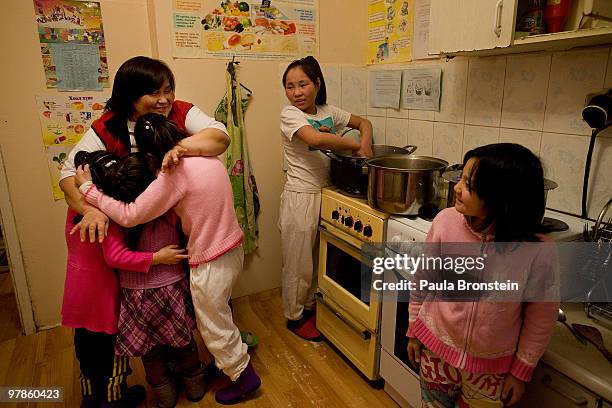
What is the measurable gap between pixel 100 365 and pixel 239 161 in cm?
116

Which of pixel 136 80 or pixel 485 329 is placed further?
pixel 136 80

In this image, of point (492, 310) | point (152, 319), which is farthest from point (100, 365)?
point (492, 310)

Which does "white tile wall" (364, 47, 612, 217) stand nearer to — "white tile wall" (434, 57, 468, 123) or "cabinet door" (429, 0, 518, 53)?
"white tile wall" (434, 57, 468, 123)

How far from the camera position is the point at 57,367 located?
185 cm

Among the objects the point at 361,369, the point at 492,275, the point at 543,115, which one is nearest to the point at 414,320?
the point at 492,275

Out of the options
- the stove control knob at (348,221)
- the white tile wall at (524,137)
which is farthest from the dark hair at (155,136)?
the white tile wall at (524,137)

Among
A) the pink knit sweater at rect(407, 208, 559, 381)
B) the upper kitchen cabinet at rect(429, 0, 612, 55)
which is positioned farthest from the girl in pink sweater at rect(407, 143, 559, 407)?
the upper kitchen cabinet at rect(429, 0, 612, 55)

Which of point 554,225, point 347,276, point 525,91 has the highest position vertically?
point 525,91

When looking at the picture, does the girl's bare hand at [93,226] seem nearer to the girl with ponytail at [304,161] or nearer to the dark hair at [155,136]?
the dark hair at [155,136]

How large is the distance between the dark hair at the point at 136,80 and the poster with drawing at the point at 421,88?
121cm

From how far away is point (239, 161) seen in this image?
2170 mm

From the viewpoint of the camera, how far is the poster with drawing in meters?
1.89

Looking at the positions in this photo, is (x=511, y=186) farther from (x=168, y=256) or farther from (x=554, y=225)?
(x=168, y=256)

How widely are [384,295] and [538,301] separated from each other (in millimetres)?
705
